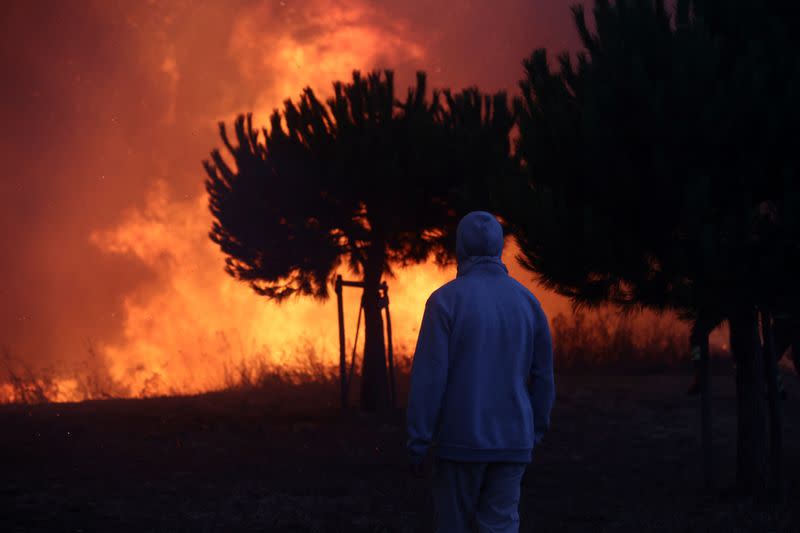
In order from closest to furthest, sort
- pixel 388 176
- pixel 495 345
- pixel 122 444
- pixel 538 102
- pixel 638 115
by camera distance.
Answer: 1. pixel 495 345
2. pixel 638 115
3. pixel 538 102
4. pixel 122 444
5. pixel 388 176

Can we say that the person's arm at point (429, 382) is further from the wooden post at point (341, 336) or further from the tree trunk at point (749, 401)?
the wooden post at point (341, 336)

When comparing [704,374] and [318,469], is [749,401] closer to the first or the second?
[704,374]

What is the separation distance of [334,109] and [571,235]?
27.7 ft

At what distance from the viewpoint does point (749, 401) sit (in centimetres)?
1009

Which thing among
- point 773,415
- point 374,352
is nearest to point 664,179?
point 773,415

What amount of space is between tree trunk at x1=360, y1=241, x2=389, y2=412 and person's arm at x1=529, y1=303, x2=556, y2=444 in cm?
1268

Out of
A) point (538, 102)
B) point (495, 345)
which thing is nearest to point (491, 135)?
point (538, 102)

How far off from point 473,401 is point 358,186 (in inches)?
491

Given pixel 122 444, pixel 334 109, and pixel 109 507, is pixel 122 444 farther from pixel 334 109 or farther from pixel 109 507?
pixel 334 109

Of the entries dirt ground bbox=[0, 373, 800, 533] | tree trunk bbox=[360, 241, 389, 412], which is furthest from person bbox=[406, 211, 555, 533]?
tree trunk bbox=[360, 241, 389, 412]

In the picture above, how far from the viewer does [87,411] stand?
16.5 metres

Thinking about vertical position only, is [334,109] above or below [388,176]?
above

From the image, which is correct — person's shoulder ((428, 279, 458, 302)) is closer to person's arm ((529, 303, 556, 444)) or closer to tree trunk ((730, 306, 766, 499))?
person's arm ((529, 303, 556, 444))

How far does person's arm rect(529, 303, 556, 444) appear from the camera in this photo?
4648mm
